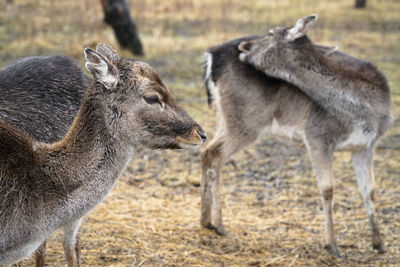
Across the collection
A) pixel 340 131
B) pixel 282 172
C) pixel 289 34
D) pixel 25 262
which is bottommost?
pixel 282 172

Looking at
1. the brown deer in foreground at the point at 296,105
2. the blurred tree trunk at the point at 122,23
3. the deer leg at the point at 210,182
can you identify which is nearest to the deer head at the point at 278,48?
the brown deer in foreground at the point at 296,105

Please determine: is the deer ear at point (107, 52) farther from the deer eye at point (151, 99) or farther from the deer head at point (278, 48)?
the deer head at point (278, 48)

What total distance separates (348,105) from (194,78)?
6356 millimetres

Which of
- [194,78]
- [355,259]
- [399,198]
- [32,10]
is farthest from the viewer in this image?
[32,10]

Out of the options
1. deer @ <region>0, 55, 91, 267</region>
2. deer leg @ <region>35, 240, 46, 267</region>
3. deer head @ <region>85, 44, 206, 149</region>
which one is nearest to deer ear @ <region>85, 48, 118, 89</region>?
deer head @ <region>85, 44, 206, 149</region>

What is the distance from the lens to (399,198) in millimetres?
7273

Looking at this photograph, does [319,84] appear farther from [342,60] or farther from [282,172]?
[282,172]

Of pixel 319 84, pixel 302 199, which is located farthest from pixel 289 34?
pixel 302 199

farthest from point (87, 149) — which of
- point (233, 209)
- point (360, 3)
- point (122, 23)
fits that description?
point (360, 3)

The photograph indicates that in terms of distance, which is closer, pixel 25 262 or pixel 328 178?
pixel 25 262

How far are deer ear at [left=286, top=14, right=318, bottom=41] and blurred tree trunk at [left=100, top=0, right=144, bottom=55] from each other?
731 cm

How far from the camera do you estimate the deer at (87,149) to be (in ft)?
12.0

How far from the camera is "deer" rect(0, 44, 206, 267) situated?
366 centimetres

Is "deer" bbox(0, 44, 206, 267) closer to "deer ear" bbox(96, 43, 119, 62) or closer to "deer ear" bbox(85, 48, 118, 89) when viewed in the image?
"deer ear" bbox(85, 48, 118, 89)
